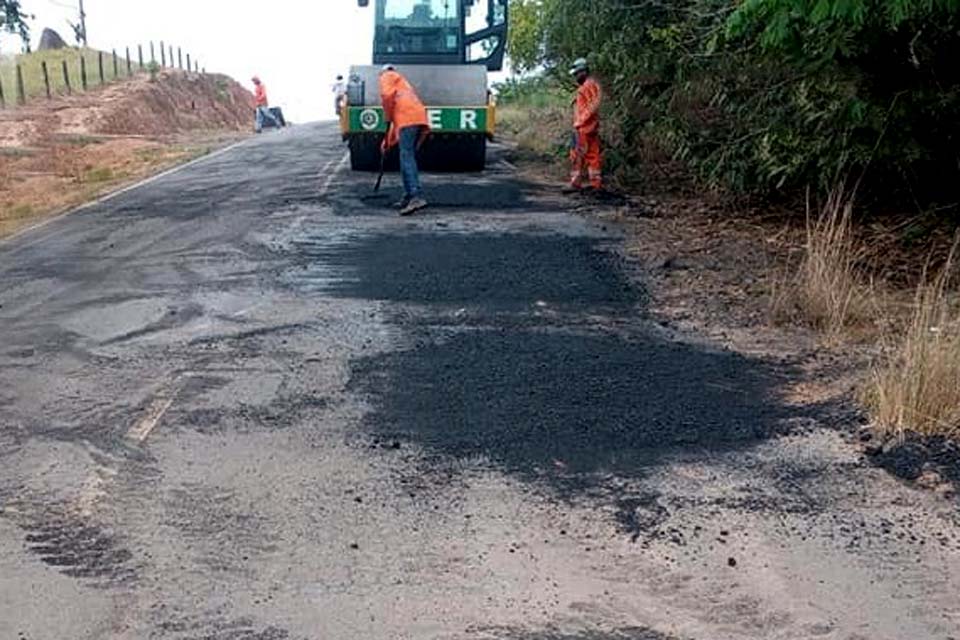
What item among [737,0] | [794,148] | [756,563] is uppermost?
[737,0]

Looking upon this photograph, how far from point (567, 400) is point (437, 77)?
10468 mm

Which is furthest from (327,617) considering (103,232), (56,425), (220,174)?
(220,174)

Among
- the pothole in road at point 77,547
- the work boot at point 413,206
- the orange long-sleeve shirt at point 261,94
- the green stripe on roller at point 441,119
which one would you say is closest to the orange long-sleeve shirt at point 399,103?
the work boot at point 413,206

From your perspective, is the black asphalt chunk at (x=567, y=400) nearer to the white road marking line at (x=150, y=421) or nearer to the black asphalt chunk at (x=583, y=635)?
the white road marking line at (x=150, y=421)

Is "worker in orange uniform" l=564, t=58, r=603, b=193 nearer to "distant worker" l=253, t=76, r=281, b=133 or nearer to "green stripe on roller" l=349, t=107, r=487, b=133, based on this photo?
"green stripe on roller" l=349, t=107, r=487, b=133

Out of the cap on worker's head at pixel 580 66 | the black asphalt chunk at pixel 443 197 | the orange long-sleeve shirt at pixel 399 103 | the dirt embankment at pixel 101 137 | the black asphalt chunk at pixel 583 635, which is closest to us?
the black asphalt chunk at pixel 583 635

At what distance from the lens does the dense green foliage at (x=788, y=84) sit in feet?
26.0

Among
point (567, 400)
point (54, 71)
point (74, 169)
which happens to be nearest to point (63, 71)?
point (54, 71)

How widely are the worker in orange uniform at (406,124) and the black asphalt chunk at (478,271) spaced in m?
1.54

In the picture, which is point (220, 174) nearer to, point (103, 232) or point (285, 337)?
point (103, 232)

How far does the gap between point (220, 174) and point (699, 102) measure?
8.41 m

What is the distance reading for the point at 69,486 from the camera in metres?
4.68

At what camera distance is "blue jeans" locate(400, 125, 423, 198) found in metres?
12.3

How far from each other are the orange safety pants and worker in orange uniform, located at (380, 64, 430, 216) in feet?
7.64
